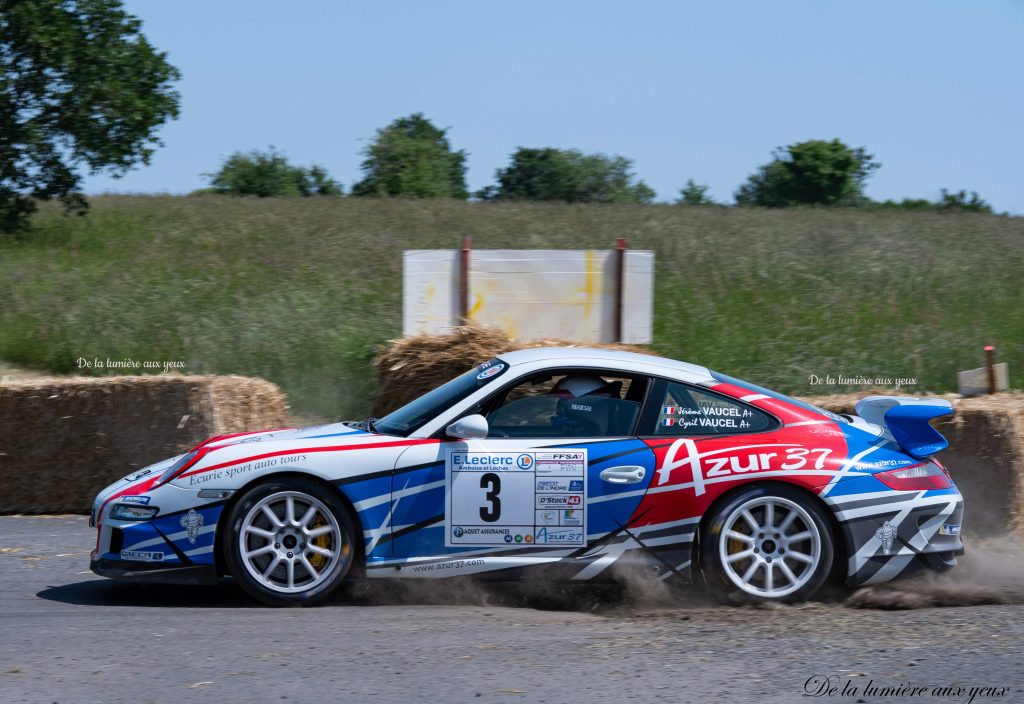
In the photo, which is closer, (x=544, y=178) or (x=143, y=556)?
(x=143, y=556)

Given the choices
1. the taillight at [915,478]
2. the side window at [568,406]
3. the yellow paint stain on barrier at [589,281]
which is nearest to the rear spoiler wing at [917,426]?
the taillight at [915,478]

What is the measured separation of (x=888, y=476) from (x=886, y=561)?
46cm

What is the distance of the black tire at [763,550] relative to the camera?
554 centimetres

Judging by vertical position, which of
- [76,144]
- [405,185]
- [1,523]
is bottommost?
[1,523]

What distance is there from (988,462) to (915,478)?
2071 millimetres

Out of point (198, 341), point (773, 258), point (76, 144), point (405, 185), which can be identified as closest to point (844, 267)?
point (773, 258)

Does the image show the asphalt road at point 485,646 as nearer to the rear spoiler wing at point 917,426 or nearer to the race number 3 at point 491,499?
the race number 3 at point 491,499

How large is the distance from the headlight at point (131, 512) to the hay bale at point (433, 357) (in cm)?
393

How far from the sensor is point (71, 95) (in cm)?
2144

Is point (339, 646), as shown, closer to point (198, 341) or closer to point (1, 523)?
point (1, 523)

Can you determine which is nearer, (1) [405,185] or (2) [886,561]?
(2) [886,561]

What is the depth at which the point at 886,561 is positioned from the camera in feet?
18.4

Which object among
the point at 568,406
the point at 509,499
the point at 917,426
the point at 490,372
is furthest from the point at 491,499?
the point at 917,426

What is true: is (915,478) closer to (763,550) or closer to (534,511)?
(763,550)
